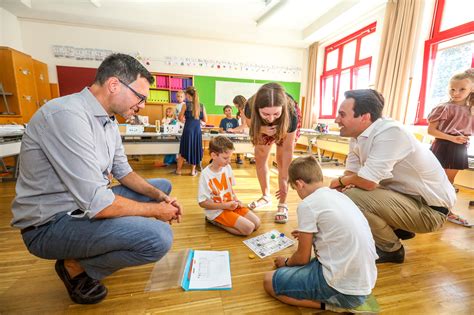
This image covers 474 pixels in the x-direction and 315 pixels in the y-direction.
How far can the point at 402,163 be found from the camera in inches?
51.4

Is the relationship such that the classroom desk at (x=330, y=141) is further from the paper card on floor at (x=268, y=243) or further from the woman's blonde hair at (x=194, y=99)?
the paper card on floor at (x=268, y=243)

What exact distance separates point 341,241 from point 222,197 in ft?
A: 3.37

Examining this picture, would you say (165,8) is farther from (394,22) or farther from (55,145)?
(55,145)

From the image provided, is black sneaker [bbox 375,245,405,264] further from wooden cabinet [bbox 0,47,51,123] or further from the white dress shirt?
wooden cabinet [bbox 0,47,51,123]

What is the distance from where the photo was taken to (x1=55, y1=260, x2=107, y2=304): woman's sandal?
1004mm

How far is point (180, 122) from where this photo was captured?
3896 mm

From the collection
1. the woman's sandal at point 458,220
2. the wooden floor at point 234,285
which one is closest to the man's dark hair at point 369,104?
the wooden floor at point 234,285

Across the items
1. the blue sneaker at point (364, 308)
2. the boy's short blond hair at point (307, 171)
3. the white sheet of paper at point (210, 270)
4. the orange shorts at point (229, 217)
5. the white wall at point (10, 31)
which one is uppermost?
the white wall at point (10, 31)

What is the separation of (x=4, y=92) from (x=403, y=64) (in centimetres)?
699

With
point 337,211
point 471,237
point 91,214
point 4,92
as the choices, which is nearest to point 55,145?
point 91,214

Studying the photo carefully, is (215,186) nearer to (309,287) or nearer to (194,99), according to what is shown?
(309,287)

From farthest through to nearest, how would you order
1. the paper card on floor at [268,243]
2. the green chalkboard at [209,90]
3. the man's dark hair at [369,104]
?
the green chalkboard at [209,90], the paper card on floor at [268,243], the man's dark hair at [369,104]

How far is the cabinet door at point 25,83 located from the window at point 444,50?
7.09 m

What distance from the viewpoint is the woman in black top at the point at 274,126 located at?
163cm
